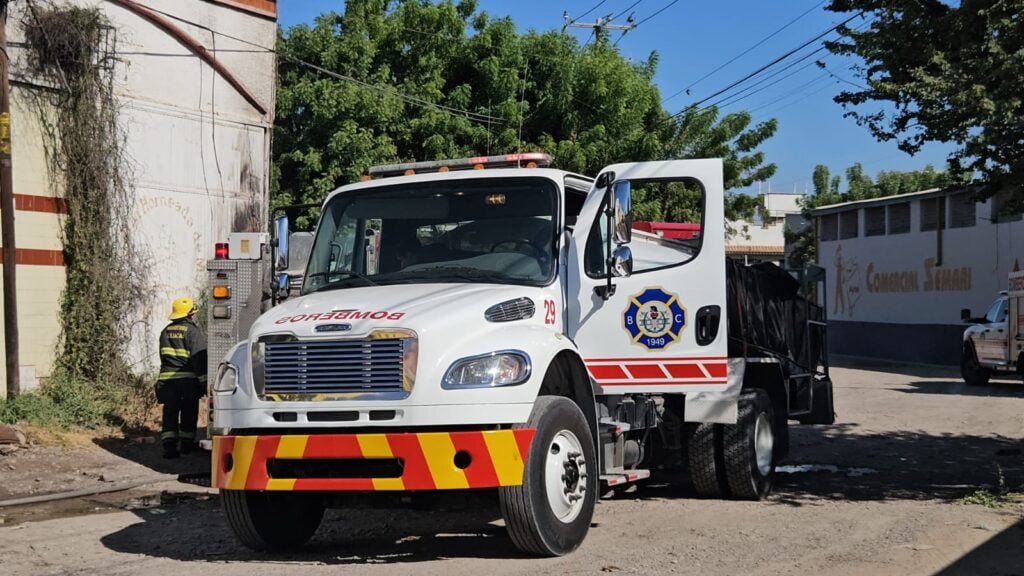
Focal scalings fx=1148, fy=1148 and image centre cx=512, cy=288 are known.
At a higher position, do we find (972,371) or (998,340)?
(998,340)

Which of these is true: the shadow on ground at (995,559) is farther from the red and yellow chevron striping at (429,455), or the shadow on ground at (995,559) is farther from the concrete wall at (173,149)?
the concrete wall at (173,149)

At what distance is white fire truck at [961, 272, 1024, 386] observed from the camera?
71.7ft

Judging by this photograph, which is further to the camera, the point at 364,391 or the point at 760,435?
the point at 760,435

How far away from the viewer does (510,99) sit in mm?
22906

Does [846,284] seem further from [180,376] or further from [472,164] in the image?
[472,164]

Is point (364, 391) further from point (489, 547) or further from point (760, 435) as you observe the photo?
point (760, 435)

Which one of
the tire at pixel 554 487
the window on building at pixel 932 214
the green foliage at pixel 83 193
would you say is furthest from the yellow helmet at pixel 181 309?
the window on building at pixel 932 214

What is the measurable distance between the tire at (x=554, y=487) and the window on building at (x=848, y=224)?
34.6m

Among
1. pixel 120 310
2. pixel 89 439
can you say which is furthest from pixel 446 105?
pixel 89 439

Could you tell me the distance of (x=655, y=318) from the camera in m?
8.40

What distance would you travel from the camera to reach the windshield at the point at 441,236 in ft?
25.9

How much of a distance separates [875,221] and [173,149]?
94.2 ft

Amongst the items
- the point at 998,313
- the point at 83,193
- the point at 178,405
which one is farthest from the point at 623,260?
the point at 998,313

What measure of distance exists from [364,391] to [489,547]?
5.07 feet
